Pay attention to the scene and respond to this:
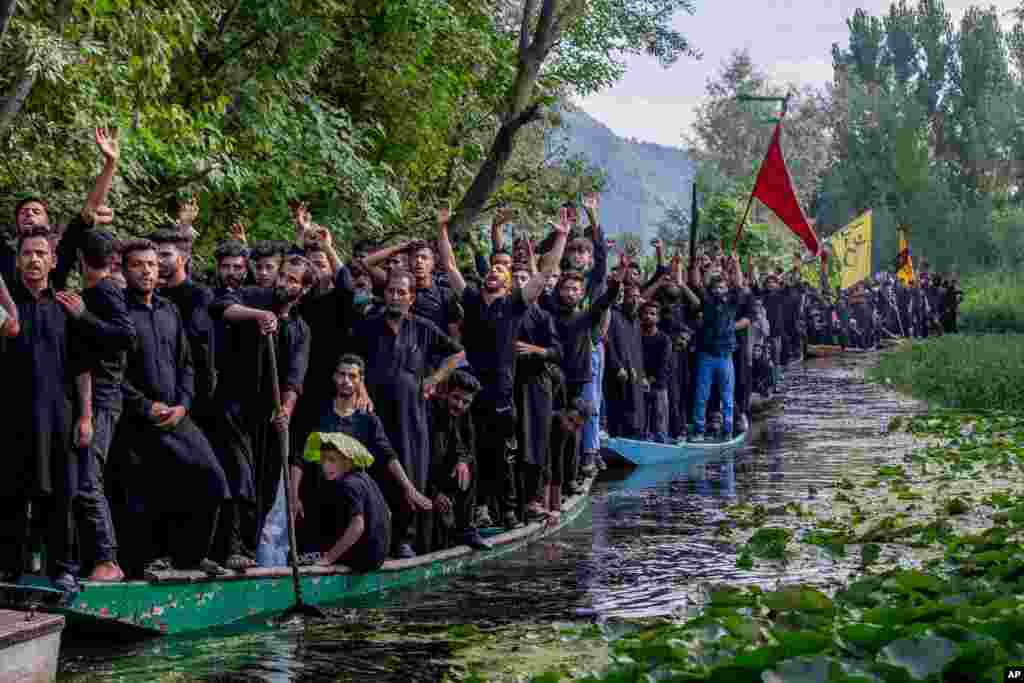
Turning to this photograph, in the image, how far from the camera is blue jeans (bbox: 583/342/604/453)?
1600 centimetres

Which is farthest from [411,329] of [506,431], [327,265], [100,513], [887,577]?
Result: [887,577]

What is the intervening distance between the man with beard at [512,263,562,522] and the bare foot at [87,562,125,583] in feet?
15.1

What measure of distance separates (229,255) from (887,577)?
182 inches

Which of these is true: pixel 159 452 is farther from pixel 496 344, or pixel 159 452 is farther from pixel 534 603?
pixel 496 344

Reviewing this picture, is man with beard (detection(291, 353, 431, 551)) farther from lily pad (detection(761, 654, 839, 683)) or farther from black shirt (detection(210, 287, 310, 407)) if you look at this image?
lily pad (detection(761, 654, 839, 683))

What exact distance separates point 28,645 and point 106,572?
1687 mm

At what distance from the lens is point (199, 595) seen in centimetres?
910

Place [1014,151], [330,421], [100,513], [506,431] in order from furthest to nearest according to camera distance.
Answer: [1014,151]
[506,431]
[330,421]
[100,513]

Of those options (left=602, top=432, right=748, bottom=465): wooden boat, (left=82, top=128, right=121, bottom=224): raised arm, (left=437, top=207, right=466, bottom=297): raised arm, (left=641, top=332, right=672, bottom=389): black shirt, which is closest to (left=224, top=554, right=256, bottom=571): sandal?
(left=82, top=128, right=121, bottom=224): raised arm

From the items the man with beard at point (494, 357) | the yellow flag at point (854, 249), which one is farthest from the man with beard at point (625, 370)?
the yellow flag at point (854, 249)

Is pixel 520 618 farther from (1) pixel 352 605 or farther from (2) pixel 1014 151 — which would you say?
(2) pixel 1014 151

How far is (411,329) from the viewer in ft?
37.5

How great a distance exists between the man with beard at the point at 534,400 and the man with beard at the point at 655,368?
18.0ft

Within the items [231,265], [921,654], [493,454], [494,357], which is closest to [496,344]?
[494,357]
